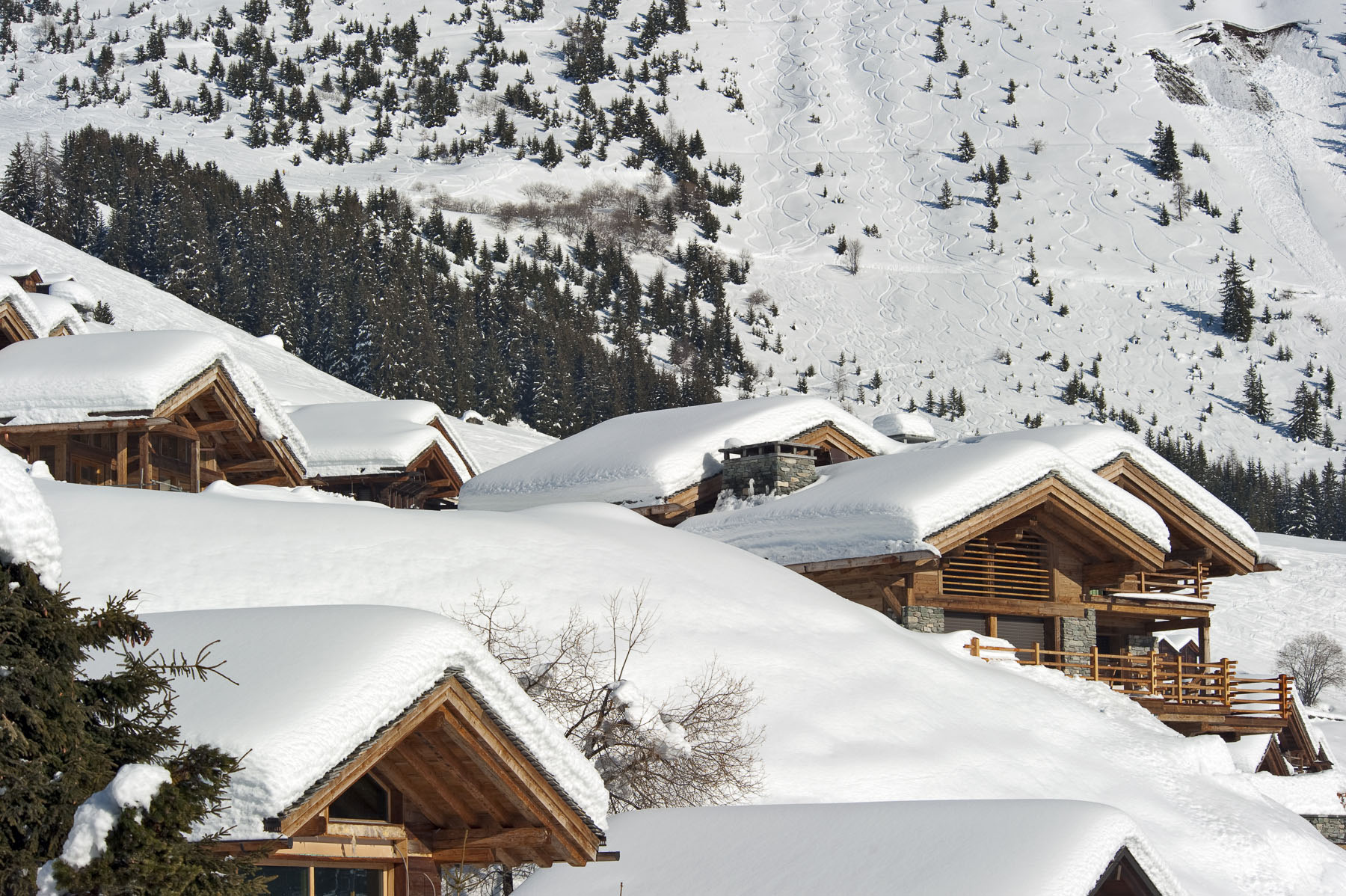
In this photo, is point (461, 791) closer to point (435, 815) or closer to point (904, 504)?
point (435, 815)

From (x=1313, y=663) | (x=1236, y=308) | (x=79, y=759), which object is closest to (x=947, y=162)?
(x=1236, y=308)

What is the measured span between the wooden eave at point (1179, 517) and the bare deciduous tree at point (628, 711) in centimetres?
1329

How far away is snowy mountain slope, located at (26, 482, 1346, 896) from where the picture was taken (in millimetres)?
16078

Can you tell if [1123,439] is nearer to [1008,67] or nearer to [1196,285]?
[1196,285]

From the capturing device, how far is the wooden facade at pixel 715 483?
28.2 meters

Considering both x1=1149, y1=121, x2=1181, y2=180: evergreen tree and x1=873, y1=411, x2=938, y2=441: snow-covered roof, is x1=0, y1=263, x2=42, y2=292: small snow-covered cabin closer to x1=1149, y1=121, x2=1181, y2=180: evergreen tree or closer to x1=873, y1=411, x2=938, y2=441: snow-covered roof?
x1=873, y1=411, x2=938, y2=441: snow-covered roof

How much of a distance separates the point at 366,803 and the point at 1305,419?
3574 inches

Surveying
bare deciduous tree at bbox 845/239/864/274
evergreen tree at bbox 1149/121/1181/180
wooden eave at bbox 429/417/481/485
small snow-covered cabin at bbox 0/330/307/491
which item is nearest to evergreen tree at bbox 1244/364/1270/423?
bare deciduous tree at bbox 845/239/864/274

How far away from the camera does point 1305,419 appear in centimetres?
9094

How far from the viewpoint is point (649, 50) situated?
518 ft

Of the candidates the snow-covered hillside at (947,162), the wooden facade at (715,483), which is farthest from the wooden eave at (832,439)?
the snow-covered hillside at (947,162)

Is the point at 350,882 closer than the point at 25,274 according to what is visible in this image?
Yes

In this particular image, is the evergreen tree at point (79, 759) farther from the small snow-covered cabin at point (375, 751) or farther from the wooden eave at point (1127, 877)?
the wooden eave at point (1127, 877)

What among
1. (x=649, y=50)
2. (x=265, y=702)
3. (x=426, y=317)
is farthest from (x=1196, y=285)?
(x=265, y=702)
